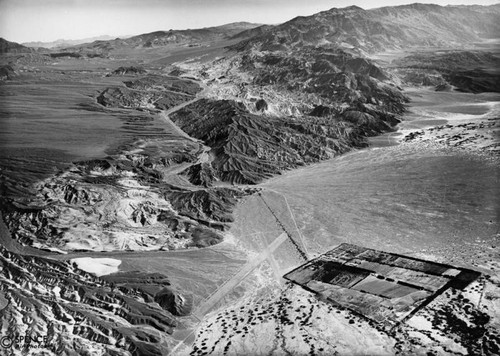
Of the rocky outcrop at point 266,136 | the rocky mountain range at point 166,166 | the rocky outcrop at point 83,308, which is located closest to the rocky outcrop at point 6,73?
the rocky mountain range at point 166,166

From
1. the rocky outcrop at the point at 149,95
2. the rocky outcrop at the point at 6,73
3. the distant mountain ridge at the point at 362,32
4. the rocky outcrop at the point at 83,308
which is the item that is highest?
the distant mountain ridge at the point at 362,32

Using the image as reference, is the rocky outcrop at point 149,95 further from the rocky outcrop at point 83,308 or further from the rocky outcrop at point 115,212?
the rocky outcrop at point 83,308

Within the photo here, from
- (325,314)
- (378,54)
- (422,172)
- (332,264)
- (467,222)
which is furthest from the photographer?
(378,54)

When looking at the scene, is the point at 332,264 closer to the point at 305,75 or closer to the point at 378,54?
the point at 305,75

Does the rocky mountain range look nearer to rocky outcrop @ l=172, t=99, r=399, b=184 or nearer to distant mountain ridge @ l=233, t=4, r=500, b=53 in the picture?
rocky outcrop @ l=172, t=99, r=399, b=184

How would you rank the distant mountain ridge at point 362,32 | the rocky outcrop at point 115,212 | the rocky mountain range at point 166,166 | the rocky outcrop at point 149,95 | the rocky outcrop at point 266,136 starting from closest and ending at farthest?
the rocky mountain range at point 166,166, the rocky outcrop at point 115,212, the rocky outcrop at point 266,136, the rocky outcrop at point 149,95, the distant mountain ridge at point 362,32

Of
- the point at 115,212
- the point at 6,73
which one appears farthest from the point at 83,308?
the point at 6,73

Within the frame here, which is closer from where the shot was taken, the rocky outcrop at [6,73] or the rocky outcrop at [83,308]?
the rocky outcrop at [83,308]

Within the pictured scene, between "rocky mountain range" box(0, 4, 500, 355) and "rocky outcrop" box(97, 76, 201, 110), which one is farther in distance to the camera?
"rocky outcrop" box(97, 76, 201, 110)

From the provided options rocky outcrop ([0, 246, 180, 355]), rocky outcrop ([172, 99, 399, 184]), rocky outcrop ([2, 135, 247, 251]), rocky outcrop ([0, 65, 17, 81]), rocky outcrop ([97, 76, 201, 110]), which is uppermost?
rocky outcrop ([0, 65, 17, 81])

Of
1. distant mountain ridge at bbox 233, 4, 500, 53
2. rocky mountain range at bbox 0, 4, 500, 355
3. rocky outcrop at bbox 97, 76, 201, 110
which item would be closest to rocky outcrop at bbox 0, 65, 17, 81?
rocky mountain range at bbox 0, 4, 500, 355

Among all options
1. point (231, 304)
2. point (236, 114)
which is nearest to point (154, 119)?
point (236, 114)
